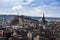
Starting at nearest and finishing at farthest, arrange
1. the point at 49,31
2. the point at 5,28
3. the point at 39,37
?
the point at 39,37 < the point at 49,31 < the point at 5,28

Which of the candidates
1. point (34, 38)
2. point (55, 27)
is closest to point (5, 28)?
point (34, 38)

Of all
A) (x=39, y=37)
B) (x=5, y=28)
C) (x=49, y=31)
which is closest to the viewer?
(x=39, y=37)

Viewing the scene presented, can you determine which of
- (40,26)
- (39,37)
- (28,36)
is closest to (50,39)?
(39,37)

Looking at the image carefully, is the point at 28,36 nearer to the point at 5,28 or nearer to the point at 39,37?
the point at 39,37

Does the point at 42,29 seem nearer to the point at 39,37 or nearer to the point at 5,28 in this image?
the point at 39,37

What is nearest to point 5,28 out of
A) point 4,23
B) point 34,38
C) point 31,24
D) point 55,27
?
point 4,23

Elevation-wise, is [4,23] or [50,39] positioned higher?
[4,23]

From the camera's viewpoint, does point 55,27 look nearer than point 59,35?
No

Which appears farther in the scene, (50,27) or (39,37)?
(50,27)
